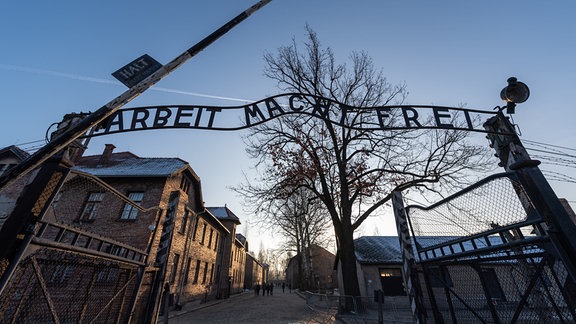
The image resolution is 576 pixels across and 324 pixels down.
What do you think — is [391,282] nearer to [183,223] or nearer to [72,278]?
[183,223]

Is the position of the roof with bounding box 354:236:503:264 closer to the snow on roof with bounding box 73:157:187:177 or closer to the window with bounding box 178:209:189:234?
the window with bounding box 178:209:189:234

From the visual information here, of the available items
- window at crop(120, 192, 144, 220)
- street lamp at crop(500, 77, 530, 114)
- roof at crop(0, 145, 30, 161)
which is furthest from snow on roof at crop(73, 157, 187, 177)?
street lamp at crop(500, 77, 530, 114)

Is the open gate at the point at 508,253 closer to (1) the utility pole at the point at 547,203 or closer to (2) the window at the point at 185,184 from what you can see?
(1) the utility pole at the point at 547,203

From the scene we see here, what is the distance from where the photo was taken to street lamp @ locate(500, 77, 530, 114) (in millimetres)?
4293

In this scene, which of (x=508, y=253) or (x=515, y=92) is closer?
(x=508, y=253)

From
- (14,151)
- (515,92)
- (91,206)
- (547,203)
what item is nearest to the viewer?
(547,203)

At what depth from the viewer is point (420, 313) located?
458 centimetres

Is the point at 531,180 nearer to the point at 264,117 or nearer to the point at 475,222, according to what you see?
the point at 475,222

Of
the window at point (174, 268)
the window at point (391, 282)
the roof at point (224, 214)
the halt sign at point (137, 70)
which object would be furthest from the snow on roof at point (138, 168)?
the window at point (391, 282)

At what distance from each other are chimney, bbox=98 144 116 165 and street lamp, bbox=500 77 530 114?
2213 centimetres

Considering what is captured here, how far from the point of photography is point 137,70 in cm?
324

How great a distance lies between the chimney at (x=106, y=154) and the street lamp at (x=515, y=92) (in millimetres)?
22134

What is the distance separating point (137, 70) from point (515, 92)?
620 cm

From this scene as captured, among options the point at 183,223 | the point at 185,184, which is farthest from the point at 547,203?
the point at 185,184
